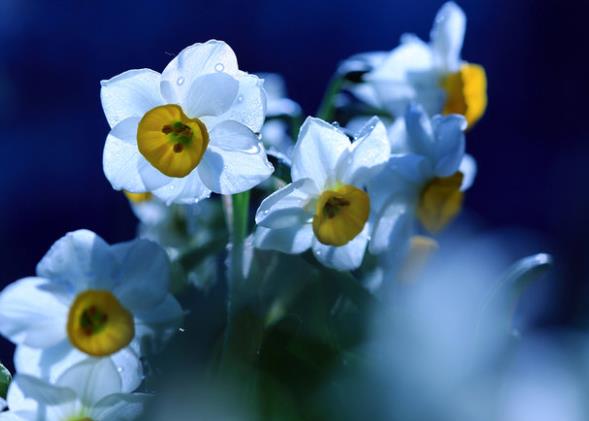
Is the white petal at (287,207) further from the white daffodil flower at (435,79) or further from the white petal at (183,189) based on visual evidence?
the white daffodil flower at (435,79)

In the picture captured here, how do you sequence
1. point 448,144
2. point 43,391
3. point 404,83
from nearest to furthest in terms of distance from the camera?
point 43,391 → point 448,144 → point 404,83

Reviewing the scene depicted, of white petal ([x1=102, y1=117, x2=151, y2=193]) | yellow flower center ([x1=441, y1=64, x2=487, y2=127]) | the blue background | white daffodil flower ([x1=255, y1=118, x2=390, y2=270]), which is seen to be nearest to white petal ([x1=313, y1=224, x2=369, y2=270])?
white daffodil flower ([x1=255, y1=118, x2=390, y2=270])

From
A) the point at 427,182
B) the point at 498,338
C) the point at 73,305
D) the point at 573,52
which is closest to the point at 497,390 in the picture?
the point at 498,338

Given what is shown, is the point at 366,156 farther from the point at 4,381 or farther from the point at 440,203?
the point at 4,381

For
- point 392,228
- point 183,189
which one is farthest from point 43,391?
point 392,228

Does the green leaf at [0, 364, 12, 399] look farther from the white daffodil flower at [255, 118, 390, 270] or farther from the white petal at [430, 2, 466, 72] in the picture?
the white petal at [430, 2, 466, 72]

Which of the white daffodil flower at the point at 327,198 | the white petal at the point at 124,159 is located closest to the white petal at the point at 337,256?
the white daffodil flower at the point at 327,198
